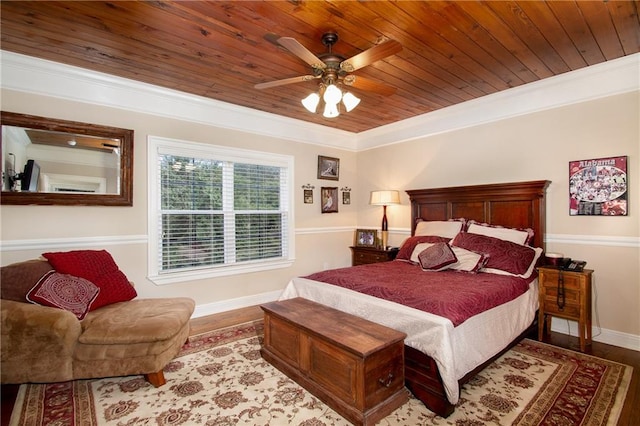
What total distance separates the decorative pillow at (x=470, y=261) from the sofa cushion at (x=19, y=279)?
3597mm

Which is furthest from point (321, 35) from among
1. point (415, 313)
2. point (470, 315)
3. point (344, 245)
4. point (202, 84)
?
point (344, 245)

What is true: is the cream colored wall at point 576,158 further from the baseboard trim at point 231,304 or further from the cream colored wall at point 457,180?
the baseboard trim at point 231,304

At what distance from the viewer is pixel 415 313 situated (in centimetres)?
210

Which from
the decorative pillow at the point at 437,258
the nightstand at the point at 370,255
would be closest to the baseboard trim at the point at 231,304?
the nightstand at the point at 370,255

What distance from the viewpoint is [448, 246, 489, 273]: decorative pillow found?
9.98ft

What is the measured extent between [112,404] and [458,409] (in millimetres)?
2256

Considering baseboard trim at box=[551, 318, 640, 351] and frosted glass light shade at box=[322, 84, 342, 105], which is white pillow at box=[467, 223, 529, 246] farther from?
frosted glass light shade at box=[322, 84, 342, 105]

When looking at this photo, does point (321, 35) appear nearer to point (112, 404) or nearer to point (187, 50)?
point (187, 50)

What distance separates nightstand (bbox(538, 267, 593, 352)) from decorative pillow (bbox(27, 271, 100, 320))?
154 inches

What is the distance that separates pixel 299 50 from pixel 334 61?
1.48 ft

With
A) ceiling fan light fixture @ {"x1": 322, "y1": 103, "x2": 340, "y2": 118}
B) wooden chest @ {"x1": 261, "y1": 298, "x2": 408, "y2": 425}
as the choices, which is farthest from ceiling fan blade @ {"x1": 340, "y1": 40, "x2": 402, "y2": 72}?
wooden chest @ {"x1": 261, "y1": 298, "x2": 408, "y2": 425}

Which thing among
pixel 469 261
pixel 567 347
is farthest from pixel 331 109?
pixel 567 347

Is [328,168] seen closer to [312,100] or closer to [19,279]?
[312,100]

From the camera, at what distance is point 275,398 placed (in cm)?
210
